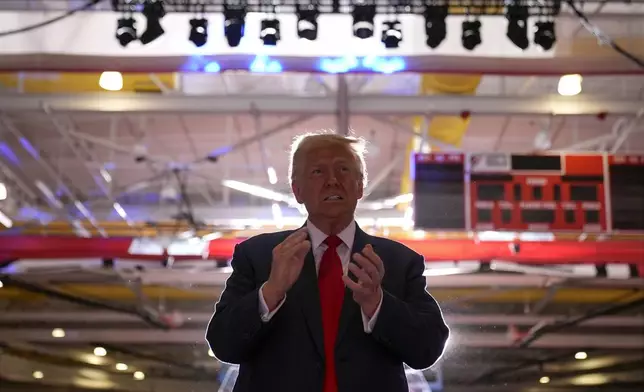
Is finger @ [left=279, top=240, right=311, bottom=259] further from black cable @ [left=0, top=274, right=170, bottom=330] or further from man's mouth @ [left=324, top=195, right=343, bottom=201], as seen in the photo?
black cable @ [left=0, top=274, right=170, bottom=330]

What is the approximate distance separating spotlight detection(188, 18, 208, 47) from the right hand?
13.7 ft

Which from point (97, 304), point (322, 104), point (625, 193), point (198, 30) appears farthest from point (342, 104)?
point (97, 304)

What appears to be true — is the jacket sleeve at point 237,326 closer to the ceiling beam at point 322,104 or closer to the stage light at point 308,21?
the stage light at point 308,21

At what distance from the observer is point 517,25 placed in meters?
5.16

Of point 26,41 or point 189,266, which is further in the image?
point 189,266

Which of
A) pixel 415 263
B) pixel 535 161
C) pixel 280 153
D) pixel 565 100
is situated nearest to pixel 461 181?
pixel 535 161

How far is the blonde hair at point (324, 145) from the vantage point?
143cm

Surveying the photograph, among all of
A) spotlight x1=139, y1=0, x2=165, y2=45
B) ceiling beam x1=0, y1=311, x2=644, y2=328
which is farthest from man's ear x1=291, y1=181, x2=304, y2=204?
ceiling beam x1=0, y1=311, x2=644, y2=328

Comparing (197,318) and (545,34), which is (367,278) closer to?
(545,34)

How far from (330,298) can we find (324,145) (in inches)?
11.0

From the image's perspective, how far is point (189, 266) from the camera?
24.4ft

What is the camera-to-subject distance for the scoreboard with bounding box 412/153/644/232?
6.21 m

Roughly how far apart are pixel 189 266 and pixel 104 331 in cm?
196

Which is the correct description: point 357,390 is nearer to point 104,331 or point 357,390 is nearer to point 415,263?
point 415,263
